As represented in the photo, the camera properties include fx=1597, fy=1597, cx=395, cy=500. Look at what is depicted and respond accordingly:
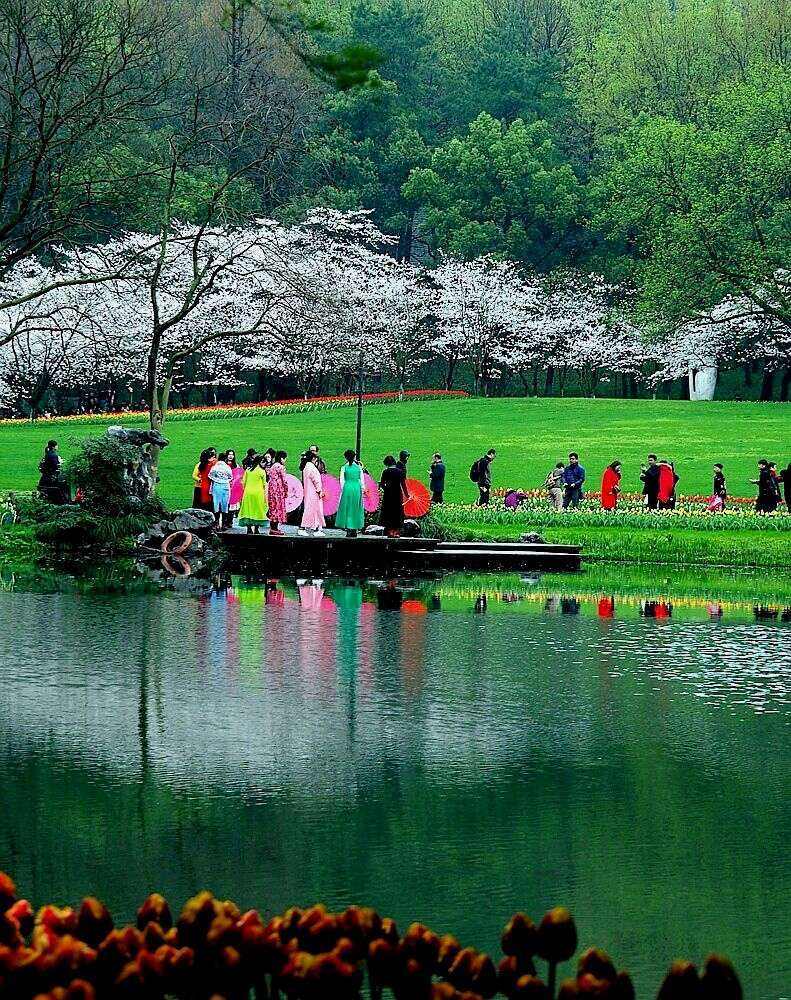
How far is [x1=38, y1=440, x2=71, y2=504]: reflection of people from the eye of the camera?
103 feet

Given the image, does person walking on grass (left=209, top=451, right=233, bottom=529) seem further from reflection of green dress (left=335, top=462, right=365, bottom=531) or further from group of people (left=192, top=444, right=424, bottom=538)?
reflection of green dress (left=335, top=462, right=365, bottom=531)

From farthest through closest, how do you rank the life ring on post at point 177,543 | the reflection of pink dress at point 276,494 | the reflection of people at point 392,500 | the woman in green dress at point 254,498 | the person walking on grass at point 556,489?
the person walking on grass at point 556,489 < the reflection of pink dress at point 276,494 < the woman in green dress at point 254,498 < the reflection of people at point 392,500 < the life ring on post at point 177,543

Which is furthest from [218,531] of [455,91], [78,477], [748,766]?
[455,91]

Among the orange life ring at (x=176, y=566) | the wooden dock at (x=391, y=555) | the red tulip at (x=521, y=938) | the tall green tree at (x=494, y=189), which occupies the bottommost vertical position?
the orange life ring at (x=176, y=566)

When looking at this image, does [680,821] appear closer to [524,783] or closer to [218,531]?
[524,783]

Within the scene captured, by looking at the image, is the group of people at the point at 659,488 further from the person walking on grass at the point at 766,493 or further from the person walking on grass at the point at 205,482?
the person walking on grass at the point at 205,482

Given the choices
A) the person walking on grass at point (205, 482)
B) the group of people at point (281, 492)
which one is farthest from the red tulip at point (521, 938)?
the person walking on grass at point (205, 482)

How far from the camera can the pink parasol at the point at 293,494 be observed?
3216 cm

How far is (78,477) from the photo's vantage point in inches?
1166

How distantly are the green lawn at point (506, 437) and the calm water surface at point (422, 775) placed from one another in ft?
86.4

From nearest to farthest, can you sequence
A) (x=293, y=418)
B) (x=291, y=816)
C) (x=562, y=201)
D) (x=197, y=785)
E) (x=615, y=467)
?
(x=291, y=816), (x=197, y=785), (x=615, y=467), (x=293, y=418), (x=562, y=201)

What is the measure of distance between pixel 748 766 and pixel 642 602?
11.2 metres

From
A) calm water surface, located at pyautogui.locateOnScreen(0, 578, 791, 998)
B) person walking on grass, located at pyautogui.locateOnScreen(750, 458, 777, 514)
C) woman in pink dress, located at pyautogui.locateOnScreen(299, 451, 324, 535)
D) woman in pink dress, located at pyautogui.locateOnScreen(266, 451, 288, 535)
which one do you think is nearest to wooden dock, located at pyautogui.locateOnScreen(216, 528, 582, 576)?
woman in pink dress, located at pyautogui.locateOnScreen(266, 451, 288, 535)

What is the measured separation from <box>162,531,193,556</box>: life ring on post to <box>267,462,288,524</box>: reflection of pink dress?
2562 millimetres
